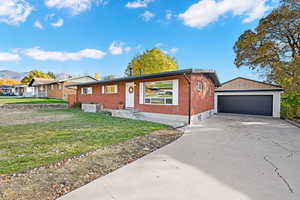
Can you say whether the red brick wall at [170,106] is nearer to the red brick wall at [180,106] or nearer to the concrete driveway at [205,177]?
the red brick wall at [180,106]

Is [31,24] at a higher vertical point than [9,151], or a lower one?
higher

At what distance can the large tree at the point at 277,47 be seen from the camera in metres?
9.36

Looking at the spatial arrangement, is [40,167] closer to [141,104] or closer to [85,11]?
[141,104]

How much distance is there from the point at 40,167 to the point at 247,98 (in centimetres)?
1361

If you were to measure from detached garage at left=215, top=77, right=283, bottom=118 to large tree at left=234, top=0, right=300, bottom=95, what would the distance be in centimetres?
95

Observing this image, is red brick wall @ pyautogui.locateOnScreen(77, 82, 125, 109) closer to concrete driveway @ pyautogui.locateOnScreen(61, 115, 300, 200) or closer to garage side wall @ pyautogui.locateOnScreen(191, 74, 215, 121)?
garage side wall @ pyautogui.locateOnScreen(191, 74, 215, 121)

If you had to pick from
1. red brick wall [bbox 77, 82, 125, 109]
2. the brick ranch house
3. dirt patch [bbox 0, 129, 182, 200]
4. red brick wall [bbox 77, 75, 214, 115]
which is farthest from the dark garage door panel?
dirt patch [bbox 0, 129, 182, 200]

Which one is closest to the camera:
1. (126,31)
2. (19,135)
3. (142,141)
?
(142,141)

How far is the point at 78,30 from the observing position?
14773 mm

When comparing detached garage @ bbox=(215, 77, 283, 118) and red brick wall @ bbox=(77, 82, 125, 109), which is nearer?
detached garage @ bbox=(215, 77, 283, 118)

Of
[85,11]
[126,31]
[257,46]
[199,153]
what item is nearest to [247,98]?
[257,46]

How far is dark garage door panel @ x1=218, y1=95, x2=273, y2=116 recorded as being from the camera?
11086 mm

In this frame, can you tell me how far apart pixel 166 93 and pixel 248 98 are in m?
7.49

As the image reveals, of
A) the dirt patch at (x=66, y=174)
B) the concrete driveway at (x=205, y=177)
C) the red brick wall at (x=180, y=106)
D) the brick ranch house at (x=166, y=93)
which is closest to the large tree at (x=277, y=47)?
the brick ranch house at (x=166, y=93)
